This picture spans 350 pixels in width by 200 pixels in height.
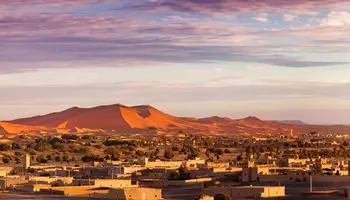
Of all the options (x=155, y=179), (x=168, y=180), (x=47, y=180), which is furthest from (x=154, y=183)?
(x=47, y=180)

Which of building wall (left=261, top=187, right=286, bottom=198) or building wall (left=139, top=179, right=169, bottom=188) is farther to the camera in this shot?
building wall (left=139, top=179, right=169, bottom=188)

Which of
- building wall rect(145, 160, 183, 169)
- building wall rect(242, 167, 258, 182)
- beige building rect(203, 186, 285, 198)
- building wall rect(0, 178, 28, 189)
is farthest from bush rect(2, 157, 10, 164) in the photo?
beige building rect(203, 186, 285, 198)

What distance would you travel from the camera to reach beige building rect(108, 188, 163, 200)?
57312 millimetres

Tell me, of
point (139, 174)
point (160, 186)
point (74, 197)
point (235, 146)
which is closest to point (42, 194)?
point (74, 197)

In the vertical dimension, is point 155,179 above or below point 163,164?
below

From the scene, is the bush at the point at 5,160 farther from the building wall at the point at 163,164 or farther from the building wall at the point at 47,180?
the building wall at the point at 47,180

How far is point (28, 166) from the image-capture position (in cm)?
8756

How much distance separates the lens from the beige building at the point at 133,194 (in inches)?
2256

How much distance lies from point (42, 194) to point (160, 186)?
36.1 feet

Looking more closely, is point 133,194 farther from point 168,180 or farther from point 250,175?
point 168,180

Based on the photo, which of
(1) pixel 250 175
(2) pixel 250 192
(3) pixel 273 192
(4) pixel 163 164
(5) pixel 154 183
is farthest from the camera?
(4) pixel 163 164

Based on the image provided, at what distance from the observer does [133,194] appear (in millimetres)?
57406

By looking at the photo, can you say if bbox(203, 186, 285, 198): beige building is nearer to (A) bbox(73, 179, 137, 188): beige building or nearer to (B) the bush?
(A) bbox(73, 179, 137, 188): beige building

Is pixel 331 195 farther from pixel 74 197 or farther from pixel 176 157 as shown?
pixel 176 157
